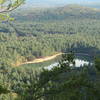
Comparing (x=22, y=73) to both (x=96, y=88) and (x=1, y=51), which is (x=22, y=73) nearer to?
(x=1, y=51)

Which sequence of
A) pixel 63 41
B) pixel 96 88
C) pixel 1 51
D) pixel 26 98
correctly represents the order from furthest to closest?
pixel 63 41
pixel 1 51
pixel 96 88
pixel 26 98

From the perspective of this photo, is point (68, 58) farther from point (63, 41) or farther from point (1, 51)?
point (63, 41)

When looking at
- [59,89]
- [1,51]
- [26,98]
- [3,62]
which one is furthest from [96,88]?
[1,51]

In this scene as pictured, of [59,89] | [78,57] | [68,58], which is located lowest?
[78,57]

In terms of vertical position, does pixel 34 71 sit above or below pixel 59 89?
below

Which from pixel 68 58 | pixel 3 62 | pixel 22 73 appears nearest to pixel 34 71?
pixel 22 73

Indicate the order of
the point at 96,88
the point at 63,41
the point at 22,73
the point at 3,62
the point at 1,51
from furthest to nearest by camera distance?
1. the point at 63,41
2. the point at 1,51
3. the point at 3,62
4. the point at 22,73
5. the point at 96,88

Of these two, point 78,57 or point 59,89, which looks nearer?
point 59,89

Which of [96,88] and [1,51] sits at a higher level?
[96,88]

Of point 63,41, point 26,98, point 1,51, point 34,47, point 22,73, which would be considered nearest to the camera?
point 26,98
